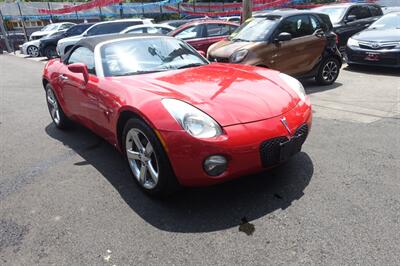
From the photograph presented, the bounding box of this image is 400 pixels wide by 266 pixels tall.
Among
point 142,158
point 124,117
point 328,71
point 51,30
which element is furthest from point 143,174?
point 51,30

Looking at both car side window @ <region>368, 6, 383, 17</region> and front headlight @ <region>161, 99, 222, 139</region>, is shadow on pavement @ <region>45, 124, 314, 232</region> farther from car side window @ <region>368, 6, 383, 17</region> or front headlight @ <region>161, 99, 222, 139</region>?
car side window @ <region>368, 6, 383, 17</region>

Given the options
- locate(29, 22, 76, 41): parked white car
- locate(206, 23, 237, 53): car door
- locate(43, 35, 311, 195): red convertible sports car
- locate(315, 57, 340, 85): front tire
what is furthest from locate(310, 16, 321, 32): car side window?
locate(29, 22, 76, 41): parked white car

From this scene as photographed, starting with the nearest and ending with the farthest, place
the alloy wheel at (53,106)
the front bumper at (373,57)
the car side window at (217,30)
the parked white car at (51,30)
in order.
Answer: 1. the alloy wheel at (53,106)
2. the front bumper at (373,57)
3. the car side window at (217,30)
4. the parked white car at (51,30)

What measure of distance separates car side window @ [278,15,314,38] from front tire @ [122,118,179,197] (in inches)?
195

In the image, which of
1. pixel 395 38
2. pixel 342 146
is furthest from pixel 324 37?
pixel 342 146

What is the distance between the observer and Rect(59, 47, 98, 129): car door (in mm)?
3931

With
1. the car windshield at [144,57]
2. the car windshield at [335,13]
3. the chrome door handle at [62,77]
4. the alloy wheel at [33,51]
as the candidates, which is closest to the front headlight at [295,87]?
the car windshield at [144,57]

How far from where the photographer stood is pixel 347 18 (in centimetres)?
1064

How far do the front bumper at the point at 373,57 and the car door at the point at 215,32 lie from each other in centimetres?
351

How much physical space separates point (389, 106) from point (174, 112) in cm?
442

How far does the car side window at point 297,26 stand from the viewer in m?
7.26

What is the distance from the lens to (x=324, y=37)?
24.8 ft

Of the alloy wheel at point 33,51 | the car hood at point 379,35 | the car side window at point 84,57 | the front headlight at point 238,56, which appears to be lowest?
the alloy wheel at point 33,51

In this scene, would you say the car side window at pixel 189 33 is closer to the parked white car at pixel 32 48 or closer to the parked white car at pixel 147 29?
the parked white car at pixel 147 29
